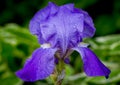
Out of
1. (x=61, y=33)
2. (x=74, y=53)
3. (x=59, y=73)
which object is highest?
(x=61, y=33)

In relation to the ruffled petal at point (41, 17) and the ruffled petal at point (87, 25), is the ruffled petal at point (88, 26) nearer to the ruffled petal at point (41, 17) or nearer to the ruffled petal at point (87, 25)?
the ruffled petal at point (87, 25)

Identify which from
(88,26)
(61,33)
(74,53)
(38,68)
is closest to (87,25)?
(88,26)

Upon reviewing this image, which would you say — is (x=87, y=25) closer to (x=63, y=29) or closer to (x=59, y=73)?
(x=63, y=29)

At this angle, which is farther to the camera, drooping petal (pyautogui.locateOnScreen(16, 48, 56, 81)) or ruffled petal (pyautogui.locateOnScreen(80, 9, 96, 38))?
ruffled petal (pyautogui.locateOnScreen(80, 9, 96, 38))

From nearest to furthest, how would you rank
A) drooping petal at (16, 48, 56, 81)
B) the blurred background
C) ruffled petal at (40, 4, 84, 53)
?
drooping petal at (16, 48, 56, 81) < ruffled petal at (40, 4, 84, 53) < the blurred background

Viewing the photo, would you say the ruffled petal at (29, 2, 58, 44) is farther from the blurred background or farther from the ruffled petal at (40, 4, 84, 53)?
the blurred background

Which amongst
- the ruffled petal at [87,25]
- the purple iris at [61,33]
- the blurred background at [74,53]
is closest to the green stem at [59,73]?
the purple iris at [61,33]

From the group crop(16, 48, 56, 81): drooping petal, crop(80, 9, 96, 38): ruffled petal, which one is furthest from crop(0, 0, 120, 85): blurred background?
crop(16, 48, 56, 81): drooping petal
